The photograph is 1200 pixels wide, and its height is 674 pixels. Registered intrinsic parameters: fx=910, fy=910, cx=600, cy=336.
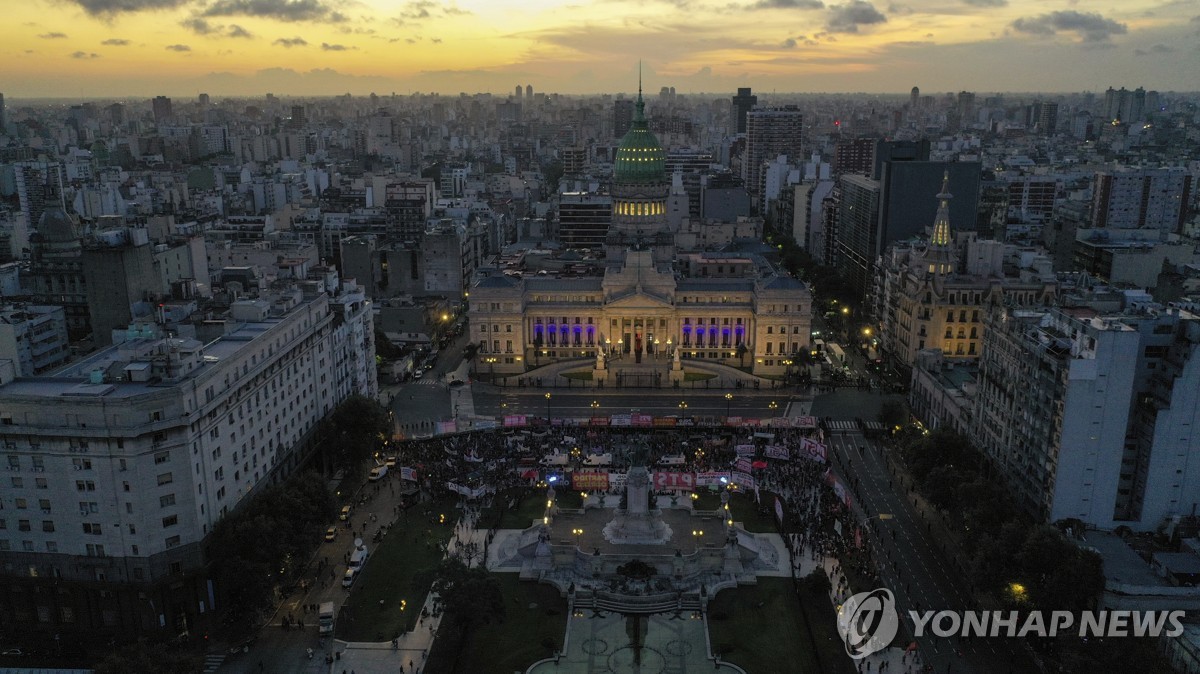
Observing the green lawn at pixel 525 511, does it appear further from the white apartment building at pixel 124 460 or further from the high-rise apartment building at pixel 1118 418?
the high-rise apartment building at pixel 1118 418

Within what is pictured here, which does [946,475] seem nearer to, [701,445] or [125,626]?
[701,445]

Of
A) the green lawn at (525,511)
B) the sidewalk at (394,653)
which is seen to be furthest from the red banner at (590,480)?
the sidewalk at (394,653)

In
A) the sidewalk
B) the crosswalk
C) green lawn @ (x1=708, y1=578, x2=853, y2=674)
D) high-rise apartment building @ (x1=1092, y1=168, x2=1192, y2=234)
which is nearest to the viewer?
the crosswalk

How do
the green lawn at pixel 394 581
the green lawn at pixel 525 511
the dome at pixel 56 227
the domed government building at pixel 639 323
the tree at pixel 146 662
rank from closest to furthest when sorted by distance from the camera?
1. the tree at pixel 146 662
2. the green lawn at pixel 394 581
3. the green lawn at pixel 525 511
4. the dome at pixel 56 227
5. the domed government building at pixel 639 323

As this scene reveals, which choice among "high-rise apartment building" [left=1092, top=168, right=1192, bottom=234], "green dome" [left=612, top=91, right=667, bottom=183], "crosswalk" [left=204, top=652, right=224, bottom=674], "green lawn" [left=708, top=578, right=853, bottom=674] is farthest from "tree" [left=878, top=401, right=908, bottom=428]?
"high-rise apartment building" [left=1092, top=168, right=1192, bottom=234]

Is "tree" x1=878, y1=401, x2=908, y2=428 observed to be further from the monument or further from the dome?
the dome
